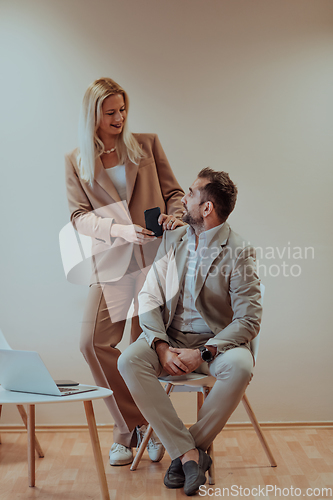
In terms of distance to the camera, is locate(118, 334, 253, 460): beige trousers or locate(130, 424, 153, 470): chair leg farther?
locate(130, 424, 153, 470): chair leg

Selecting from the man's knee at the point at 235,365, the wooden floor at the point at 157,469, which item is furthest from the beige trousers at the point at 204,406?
the wooden floor at the point at 157,469

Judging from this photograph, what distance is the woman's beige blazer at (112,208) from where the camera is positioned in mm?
2285

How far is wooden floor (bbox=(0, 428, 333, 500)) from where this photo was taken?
6.07 feet

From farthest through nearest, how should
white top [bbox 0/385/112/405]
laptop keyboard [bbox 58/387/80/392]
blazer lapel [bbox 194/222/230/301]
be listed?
blazer lapel [bbox 194/222/230/301] < laptop keyboard [bbox 58/387/80/392] < white top [bbox 0/385/112/405]

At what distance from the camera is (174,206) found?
2.33 meters

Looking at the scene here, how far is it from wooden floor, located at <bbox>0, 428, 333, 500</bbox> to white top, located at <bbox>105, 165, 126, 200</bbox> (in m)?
1.24

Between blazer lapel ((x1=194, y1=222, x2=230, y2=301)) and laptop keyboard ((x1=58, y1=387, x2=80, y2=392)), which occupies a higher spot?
blazer lapel ((x1=194, y1=222, x2=230, y2=301))

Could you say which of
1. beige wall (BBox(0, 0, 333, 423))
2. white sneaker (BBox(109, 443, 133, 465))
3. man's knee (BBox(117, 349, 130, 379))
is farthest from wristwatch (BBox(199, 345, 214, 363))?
beige wall (BBox(0, 0, 333, 423))

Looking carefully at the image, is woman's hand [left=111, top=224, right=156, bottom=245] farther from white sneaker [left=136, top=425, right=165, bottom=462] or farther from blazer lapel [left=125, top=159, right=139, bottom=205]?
white sneaker [left=136, top=425, right=165, bottom=462]

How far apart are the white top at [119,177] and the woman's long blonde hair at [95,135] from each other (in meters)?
0.04

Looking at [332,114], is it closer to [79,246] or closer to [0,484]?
[79,246]

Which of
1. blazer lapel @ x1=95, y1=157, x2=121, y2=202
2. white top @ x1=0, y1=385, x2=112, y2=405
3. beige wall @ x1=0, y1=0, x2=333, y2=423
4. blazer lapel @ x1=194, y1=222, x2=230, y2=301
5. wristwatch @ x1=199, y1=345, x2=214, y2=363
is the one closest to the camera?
white top @ x1=0, y1=385, x2=112, y2=405

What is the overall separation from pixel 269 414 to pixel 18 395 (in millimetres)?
1589

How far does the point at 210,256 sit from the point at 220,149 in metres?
0.93
